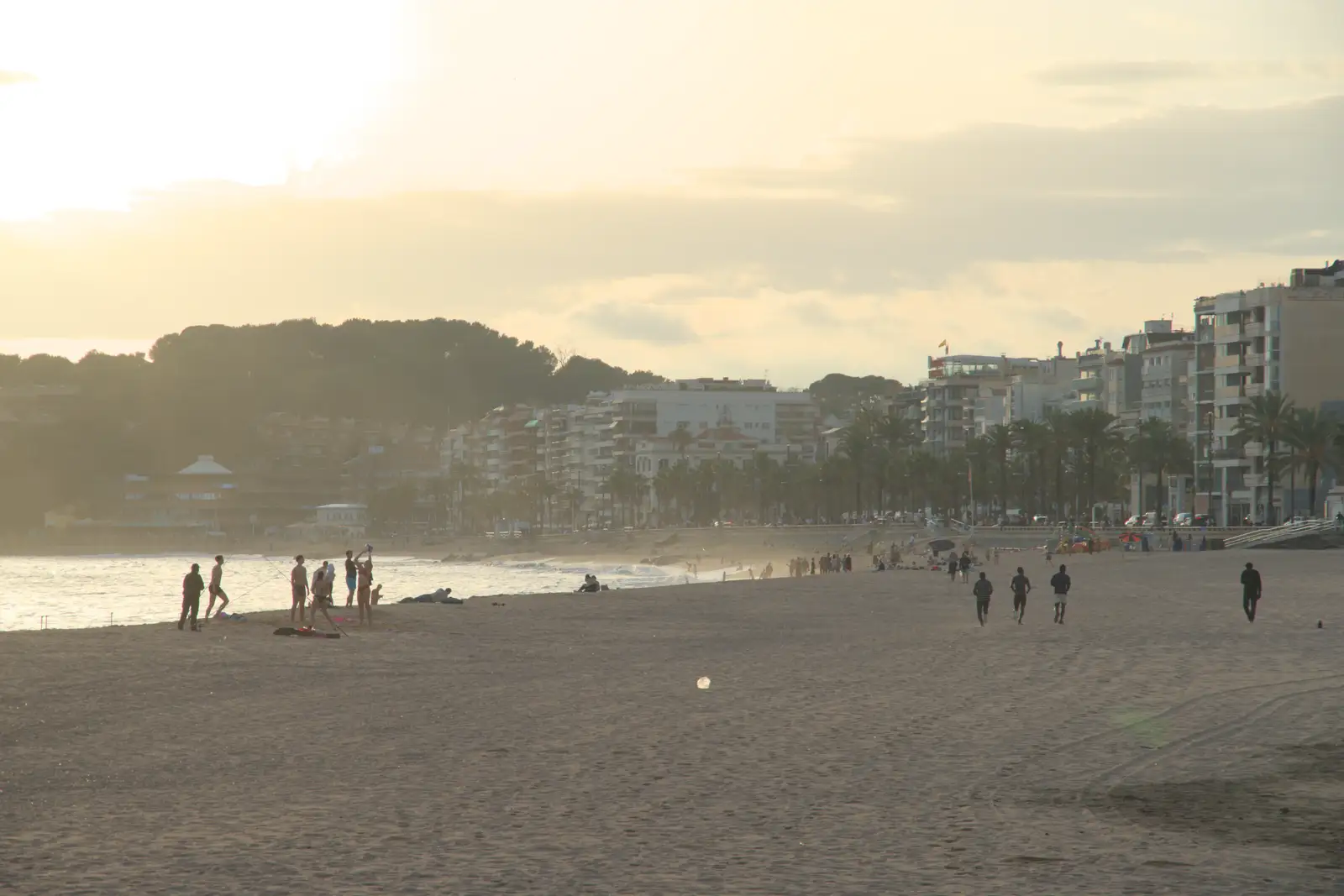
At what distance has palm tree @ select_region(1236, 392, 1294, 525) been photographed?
95.4m

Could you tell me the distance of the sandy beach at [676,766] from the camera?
1123cm

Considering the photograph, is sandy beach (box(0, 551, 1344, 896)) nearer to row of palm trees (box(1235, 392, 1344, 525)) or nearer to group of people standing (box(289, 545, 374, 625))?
group of people standing (box(289, 545, 374, 625))

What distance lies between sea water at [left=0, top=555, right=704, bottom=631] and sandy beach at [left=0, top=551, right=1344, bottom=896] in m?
26.4

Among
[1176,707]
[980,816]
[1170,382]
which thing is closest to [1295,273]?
[1170,382]

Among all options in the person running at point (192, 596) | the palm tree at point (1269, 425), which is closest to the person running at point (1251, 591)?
the person running at point (192, 596)

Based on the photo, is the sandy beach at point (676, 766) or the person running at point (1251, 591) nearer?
the sandy beach at point (676, 766)

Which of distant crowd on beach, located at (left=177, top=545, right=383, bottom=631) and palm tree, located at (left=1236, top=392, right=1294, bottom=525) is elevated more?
palm tree, located at (left=1236, top=392, right=1294, bottom=525)

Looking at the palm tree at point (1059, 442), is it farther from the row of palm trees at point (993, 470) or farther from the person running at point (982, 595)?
the person running at point (982, 595)

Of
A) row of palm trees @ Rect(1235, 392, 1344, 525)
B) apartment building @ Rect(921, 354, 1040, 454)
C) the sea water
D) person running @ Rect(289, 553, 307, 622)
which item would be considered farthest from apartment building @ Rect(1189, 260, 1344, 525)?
person running @ Rect(289, 553, 307, 622)

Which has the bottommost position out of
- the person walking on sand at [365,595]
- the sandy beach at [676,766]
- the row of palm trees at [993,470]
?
the sandy beach at [676,766]

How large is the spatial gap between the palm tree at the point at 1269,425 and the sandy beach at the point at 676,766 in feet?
219

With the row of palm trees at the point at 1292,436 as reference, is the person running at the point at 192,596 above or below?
below

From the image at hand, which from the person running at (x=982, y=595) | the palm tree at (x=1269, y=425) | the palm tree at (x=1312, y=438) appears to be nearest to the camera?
the person running at (x=982, y=595)

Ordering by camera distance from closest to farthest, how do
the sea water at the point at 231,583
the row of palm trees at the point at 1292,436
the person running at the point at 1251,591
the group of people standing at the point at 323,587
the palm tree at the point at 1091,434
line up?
the group of people standing at the point at 323,587 → the person running at the point at 1251,591 → the sea water at the point at 231,583 → the row of palm trees at the point at 1292,436 → the palm tree at the point at 1091,434
